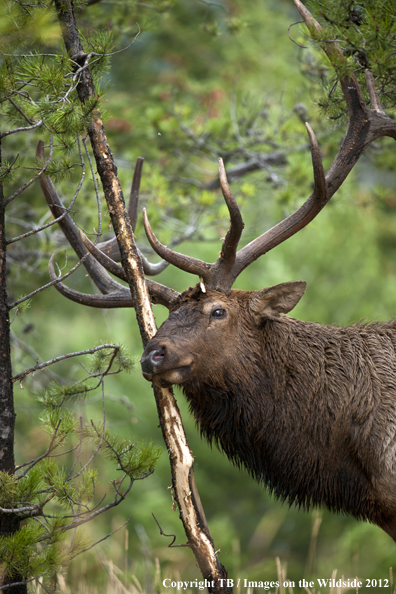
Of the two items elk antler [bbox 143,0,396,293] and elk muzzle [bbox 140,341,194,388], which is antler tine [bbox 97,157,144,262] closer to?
elk antler [bbox 143,0,396,293]

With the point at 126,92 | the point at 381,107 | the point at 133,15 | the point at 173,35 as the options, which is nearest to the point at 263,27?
the point at 173,35

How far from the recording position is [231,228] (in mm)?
3395

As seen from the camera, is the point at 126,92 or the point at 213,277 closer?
the point at 213,277

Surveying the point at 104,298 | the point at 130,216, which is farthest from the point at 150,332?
the point at 130,216

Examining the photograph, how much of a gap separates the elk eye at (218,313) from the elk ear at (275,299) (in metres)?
0.21

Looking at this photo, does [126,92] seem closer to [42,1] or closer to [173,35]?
[173,35]

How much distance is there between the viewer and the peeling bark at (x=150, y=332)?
2877 mm

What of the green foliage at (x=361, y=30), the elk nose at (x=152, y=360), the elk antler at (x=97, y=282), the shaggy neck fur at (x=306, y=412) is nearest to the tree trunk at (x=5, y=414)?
the elk antler at (x=97, y=282)

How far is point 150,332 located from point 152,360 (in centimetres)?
28

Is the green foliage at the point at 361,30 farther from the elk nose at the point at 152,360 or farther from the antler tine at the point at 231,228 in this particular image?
the elk nose at the point at 152,360

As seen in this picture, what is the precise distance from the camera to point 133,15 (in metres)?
5.09

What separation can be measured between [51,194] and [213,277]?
114cm

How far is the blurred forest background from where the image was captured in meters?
6.11

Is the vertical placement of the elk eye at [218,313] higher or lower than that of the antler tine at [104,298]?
lower
